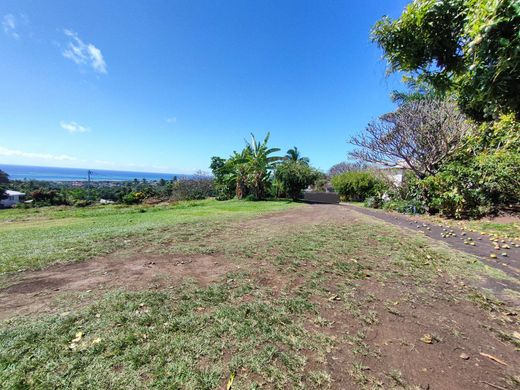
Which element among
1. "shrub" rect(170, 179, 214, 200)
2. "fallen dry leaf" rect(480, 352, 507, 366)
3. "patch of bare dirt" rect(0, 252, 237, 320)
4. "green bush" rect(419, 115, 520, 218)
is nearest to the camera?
"fallen dry leaf" rect(480, 352, 507, 366)

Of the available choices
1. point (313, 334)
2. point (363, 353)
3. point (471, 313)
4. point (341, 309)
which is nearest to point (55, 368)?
point (313, 334)

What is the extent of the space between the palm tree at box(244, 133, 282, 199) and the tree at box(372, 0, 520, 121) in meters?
16.1

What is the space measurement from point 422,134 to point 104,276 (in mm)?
13781

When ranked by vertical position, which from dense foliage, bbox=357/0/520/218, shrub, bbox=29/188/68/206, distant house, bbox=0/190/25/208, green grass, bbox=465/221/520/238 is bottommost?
distant house, bbox=0/190/25/208

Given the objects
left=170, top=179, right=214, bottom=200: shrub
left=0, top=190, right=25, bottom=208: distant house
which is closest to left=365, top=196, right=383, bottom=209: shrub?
left=170, top=179, right=214, bottom=200: shrub

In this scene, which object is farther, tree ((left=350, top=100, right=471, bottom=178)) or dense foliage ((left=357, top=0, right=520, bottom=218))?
tree ((left=350, top=100, right=471, bottom=178))

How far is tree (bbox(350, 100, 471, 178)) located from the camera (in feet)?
36.1

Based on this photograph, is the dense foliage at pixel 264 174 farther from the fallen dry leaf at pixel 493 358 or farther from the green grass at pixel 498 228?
the fallen dry leaf at pixel 493 358

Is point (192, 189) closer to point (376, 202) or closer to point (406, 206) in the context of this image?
point (376, 202)

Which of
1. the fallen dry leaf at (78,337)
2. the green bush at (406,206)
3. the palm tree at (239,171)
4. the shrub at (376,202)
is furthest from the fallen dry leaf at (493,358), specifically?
the palm tree at (239,171)

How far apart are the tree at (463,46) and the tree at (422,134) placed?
1019 centimetres

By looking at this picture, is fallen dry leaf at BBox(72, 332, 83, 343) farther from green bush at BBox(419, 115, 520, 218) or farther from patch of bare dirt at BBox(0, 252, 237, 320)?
green bush at BBox(419, 115, 520, 218)

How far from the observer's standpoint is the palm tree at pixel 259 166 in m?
19.0

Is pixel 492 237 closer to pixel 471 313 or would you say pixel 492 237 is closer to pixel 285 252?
pixel 471 313
